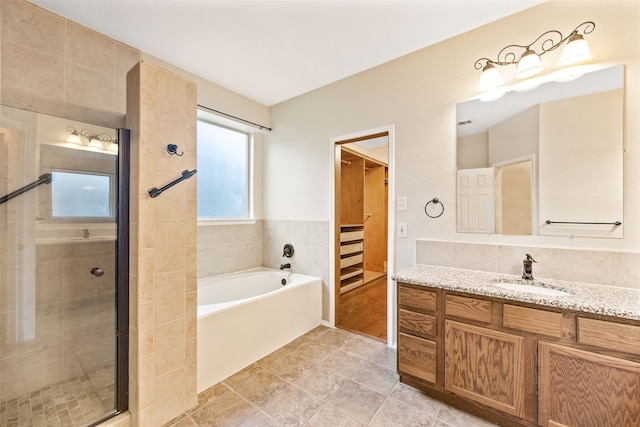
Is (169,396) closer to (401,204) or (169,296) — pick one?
(169,296)

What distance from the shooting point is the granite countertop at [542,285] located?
3.80ft

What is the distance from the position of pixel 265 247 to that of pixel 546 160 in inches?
115

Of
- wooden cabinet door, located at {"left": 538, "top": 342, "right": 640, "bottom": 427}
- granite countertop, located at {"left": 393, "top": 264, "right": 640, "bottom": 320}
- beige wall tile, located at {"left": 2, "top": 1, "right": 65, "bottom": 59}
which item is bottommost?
wooden cabinet door, located at {"left": 538, "top": 342, "right": 640, "bottom": 427}

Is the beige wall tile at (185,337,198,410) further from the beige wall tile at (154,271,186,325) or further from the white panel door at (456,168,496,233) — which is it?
the white panel door at (456,168,496,233)

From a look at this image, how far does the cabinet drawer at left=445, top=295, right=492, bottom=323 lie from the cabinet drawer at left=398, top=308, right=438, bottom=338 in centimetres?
13

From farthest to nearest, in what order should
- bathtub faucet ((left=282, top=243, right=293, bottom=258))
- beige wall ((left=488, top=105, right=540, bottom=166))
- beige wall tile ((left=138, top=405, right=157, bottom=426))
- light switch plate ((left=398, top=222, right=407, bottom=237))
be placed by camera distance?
bathtub faucet ((left=282, top=243, right=293, bottom=258))
light switch plate ((left=398, top=222, right=407, bottom=237))
beige wall ((left=488, top=105, right=540, bottom=166))
beige wall tile ((left=138, top=405, right=157, bottom=426))

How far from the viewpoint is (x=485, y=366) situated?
4.64 feet

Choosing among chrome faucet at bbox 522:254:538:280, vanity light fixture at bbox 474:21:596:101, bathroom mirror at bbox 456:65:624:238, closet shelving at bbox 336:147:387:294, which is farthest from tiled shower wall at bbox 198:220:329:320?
vanity light fixture at bbox 474:21:596:101

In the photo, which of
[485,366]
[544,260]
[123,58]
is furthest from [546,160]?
[123,58]

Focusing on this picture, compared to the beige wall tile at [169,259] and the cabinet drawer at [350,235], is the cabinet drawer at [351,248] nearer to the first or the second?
the cabinet drawer at [350,235]

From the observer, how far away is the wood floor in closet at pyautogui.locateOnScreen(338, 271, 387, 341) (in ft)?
8.77

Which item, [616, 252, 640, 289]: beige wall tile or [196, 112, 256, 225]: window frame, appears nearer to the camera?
[616, 252, 640, 289]: beige wall tile

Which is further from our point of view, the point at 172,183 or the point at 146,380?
the point at 172,183

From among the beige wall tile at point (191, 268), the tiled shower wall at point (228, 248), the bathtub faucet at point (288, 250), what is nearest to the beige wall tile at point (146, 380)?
the beige wall tile at point (191, 268)
